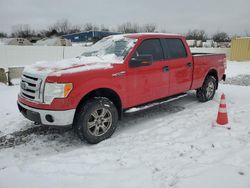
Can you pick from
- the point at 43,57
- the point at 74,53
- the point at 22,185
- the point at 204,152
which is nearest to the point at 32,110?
the point at 22,185

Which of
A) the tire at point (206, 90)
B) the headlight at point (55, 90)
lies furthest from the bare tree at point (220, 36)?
the headlight at point (55, 90)

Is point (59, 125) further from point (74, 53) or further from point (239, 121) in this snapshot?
point (74, 53)

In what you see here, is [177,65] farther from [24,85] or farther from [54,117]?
[24,85]

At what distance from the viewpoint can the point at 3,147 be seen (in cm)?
419

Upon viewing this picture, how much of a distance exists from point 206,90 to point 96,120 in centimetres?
392

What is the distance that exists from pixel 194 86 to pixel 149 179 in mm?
3889

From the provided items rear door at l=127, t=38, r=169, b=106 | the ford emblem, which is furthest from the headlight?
rear door at l=127, t=38, r=169, b=106

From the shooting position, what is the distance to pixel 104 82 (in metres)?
4.23

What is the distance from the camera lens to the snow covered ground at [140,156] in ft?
10.1

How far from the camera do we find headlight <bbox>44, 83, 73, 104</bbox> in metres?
3.79

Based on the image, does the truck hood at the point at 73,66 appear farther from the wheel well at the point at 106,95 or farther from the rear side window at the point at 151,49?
the rear side window at the point at 151,49

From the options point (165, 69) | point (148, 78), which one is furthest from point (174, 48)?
point (148, 78)

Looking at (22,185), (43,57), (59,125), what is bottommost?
(22,185)

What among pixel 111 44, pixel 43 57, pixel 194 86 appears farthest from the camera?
pixel 43 57
